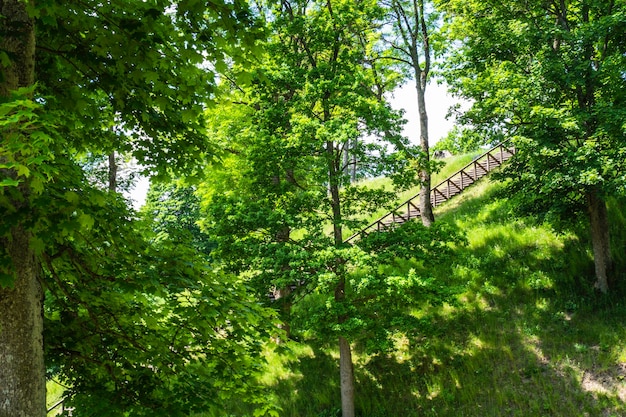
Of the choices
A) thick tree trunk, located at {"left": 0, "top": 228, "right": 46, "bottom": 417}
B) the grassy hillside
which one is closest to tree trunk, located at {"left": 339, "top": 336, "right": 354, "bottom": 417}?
the grassy hillside

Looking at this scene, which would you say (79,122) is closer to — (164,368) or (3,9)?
(3,9)

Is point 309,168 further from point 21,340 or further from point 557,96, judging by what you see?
point 21,340

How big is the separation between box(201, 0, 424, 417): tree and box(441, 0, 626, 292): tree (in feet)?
11.9

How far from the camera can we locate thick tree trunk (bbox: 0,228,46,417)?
3.86m

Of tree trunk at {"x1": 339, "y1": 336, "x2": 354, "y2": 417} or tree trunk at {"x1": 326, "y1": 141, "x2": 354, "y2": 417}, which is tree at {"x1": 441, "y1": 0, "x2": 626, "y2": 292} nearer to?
tree trunk at {"x1": 326, "y1": 141, "x2": 354, "y2": 417}

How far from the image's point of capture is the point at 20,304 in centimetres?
404

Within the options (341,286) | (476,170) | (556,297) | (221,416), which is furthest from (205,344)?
(476,170)

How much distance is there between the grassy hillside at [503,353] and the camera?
36.1 ft

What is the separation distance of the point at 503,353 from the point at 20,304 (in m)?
12.2

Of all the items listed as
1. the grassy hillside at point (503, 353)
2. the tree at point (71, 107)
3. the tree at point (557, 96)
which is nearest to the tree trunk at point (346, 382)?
the grassy hillside at point (503, 353)

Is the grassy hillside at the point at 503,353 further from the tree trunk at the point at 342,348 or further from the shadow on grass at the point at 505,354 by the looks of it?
the tree trunk at the point at 342,348

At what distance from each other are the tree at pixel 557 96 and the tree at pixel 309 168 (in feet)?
11.9

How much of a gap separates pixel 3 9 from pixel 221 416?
16.9ft

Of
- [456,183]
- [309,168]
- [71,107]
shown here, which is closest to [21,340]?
[71,107]
